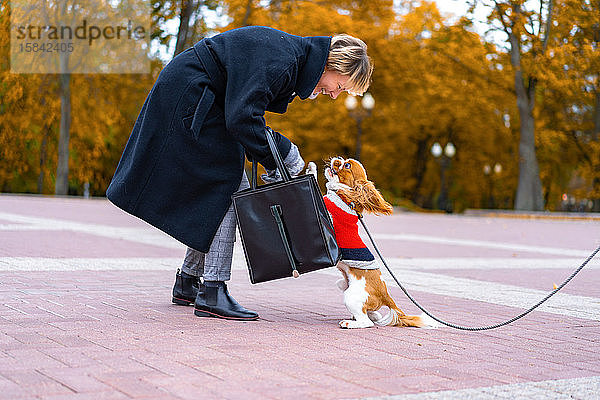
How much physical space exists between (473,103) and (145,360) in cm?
3163

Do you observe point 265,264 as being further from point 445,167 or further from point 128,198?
point 445,167

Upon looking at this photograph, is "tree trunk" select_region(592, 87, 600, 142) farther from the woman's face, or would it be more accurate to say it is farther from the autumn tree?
the woman's face

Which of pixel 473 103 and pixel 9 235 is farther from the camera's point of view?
pixel 473 103

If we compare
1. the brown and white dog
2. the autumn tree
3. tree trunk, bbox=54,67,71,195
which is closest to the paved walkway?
the brown and white dog

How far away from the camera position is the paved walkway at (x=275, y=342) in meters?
3.09

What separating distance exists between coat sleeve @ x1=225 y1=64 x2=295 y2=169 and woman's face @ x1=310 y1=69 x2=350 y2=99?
0.81 feet

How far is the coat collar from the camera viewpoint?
4.38 meters

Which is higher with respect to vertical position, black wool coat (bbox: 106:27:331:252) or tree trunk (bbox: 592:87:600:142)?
tree trunk (bbox: 592:87:600:142)

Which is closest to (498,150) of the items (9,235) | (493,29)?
(493,29)

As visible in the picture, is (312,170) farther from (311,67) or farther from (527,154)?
(527,154)

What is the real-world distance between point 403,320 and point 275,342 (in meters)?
1.04

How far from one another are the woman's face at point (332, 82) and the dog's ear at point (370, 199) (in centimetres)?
53

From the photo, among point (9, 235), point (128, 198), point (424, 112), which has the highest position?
point (424, 112)

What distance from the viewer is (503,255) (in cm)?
1088
